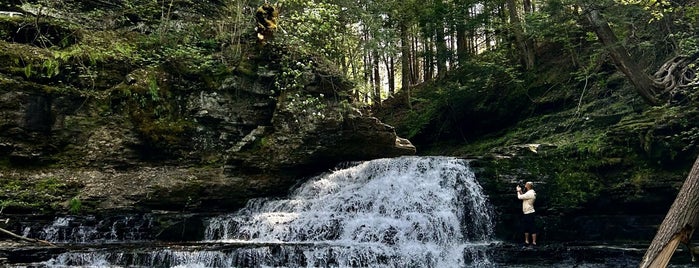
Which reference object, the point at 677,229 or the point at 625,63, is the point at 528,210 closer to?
the point at 625,63

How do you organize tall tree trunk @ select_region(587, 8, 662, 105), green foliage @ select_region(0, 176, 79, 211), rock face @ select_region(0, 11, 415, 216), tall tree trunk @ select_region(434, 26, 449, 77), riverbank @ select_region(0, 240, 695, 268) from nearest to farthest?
riverbank @ select_region(0, 240, 695, 268) → green foliage @ select_region(0, 176, 79, 211) → rock face @ select_region(0, 11, 415, 216) → tall tree trunk @ select_region(587, 8, 662, 105) → tall tree trunk @ select_region(434, 26, 449, 77)

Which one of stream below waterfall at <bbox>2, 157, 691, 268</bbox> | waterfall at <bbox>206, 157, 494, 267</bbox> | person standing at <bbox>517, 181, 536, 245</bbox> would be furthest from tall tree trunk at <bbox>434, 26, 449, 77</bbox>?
person standing at <bbox>517, 181, 536, 245</bbox>

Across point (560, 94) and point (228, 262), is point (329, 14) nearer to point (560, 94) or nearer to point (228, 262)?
point (228, 262)

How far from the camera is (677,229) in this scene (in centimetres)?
408

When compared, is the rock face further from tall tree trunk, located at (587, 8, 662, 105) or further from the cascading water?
tall tree trunk, located at (587, 8, 662, 105)

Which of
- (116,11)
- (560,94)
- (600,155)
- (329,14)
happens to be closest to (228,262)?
(329,14)

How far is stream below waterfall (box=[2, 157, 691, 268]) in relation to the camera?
333 inches

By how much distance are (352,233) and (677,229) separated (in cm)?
697

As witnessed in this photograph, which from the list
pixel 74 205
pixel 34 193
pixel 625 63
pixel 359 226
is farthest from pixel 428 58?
pixel 34 193

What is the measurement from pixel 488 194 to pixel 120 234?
28.3 ft

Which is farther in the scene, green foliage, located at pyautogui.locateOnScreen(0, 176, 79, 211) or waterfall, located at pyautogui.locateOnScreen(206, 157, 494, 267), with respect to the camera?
green foliage, located at pyautogui.locateOnScreen(0, 176, 79, 211)

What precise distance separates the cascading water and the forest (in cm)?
64

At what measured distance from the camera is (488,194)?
1169cm

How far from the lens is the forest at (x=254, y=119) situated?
35.5ft
